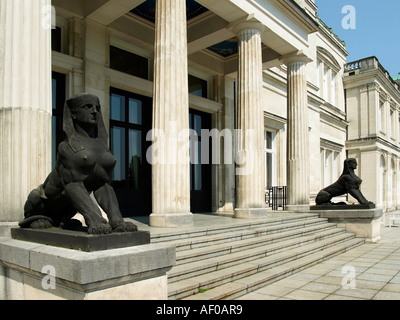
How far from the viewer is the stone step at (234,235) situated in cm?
682

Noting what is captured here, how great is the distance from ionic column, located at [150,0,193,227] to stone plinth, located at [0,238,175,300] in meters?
3.97

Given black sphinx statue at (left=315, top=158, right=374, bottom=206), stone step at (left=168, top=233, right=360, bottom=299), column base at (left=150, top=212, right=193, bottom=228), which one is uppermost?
black sphinx statue at (left=315, top=158, right=374, bottom=206)

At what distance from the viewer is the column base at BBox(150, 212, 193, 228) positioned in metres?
8.06

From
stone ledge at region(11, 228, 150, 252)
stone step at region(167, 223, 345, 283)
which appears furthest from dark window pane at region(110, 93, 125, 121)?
stone ledge at region(11, 228, 150, 252)

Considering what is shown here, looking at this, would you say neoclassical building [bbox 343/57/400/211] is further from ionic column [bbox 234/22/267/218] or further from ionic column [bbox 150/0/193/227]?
ionic column [bbox 150/0/193/227]

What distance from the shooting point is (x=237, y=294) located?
5715mm

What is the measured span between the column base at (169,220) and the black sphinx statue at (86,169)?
11.9ft

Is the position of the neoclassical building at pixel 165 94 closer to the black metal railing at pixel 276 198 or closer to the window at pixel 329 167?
the black metal railing at pixel 276 198

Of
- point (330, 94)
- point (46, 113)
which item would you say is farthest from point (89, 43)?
point (330, 94)

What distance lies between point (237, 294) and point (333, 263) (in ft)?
12.7

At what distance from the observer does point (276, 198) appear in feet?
52.7

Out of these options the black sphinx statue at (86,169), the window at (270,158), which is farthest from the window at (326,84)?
the black sphinx statue at (86,169)
